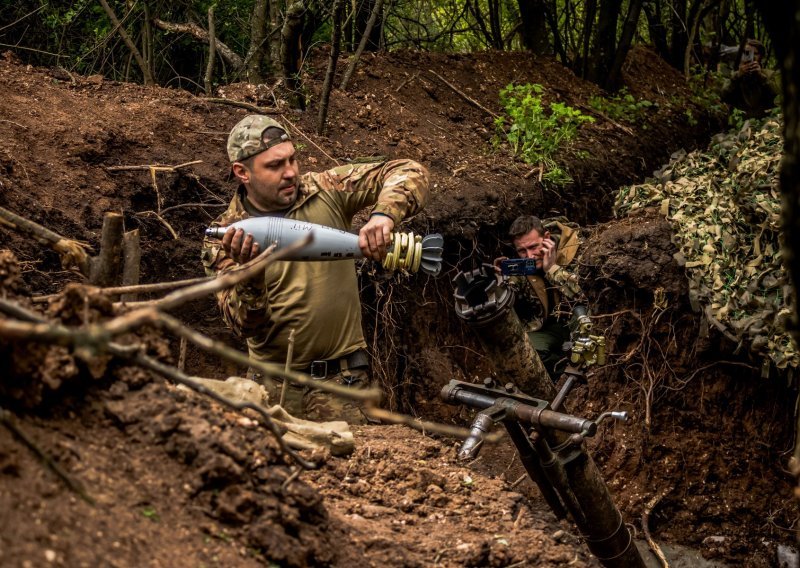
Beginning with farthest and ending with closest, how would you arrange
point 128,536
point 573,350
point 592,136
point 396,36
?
1. point 396,36
2. point 592,136
3. point 573,350
4. point 128,536

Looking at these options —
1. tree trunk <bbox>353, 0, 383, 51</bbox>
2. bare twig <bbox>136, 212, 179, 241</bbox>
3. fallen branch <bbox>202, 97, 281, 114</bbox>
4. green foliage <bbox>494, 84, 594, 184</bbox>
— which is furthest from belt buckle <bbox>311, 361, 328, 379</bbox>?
tree trunk <bbox>353, 0, 383, 51</bbox>

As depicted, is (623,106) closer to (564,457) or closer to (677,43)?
(677,43)

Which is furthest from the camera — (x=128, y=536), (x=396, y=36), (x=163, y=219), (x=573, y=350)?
(x=396, y=36)

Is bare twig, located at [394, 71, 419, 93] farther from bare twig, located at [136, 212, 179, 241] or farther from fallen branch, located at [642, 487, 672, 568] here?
fallen branch, located at [642, 487, 672, 568]

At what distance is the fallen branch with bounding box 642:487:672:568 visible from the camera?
6480 mm

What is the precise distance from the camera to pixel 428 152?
26.3 feet

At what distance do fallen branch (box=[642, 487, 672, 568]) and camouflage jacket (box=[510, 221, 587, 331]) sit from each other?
1514 mm

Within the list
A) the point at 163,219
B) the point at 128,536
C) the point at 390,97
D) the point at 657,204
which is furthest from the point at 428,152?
the point at 128,536

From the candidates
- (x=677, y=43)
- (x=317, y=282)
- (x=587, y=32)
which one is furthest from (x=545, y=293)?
(x=677, y=43)

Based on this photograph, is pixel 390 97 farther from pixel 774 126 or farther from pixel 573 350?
pixel 573 350

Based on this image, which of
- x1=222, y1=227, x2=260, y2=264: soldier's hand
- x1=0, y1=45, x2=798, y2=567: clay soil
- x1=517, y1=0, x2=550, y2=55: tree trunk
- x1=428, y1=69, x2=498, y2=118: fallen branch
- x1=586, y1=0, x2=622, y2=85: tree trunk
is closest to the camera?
x1=0, y1=45, x2=798, y2=567: clay soil

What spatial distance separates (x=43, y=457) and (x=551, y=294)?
220 inches

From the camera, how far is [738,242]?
251 inches

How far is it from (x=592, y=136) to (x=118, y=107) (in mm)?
4668
